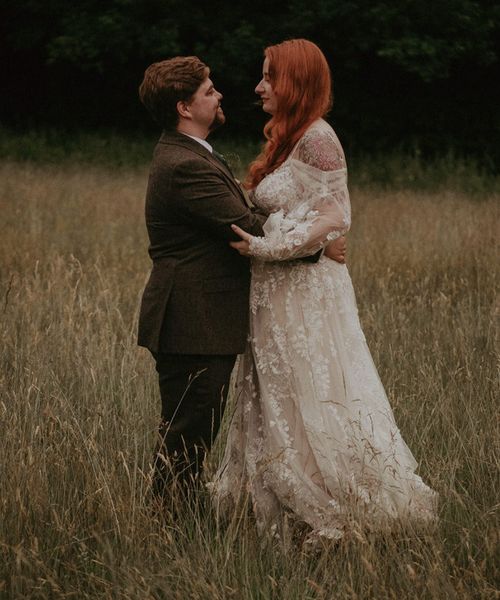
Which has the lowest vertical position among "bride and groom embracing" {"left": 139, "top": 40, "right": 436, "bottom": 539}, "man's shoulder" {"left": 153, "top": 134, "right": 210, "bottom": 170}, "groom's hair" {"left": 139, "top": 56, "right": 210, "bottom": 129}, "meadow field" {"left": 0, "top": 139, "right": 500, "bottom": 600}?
"meadow field" {"left": 0, "top": 139, "right": 500, "bottom": 600}

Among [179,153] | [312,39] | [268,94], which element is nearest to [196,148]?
[179,153]

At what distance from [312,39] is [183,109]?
1641cm

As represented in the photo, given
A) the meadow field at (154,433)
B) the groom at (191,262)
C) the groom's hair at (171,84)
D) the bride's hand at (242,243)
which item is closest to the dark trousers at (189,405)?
the groom at (191,262)

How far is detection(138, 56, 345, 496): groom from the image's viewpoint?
10.5ft

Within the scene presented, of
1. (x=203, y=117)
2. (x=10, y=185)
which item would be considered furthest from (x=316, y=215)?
(x=10, y=185)

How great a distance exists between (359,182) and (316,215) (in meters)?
10.2

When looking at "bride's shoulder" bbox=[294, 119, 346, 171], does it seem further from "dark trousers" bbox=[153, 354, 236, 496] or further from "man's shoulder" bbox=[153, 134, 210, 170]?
"dark trousers" bbox=[153, 354, 236, 496]

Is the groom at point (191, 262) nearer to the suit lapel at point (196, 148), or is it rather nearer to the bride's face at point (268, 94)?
the suit lapel at point (196, 148)

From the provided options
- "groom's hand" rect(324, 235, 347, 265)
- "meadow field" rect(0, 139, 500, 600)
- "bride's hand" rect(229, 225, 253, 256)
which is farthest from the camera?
"groom's hand" rect(324, 235, 347, 265)

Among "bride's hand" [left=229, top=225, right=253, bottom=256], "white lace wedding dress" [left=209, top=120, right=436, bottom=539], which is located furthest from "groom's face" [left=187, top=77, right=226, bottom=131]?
"bride's hand" [left=229, top=225, right=253, bottom=256]

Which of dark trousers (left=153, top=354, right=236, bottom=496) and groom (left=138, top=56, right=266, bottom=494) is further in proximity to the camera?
dark trousers (left=153, top=354, right=236, bottom=496)

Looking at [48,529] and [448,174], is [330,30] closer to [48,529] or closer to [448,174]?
[448,174]

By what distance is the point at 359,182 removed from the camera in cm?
1327

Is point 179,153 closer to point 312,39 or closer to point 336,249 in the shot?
point 336,249
